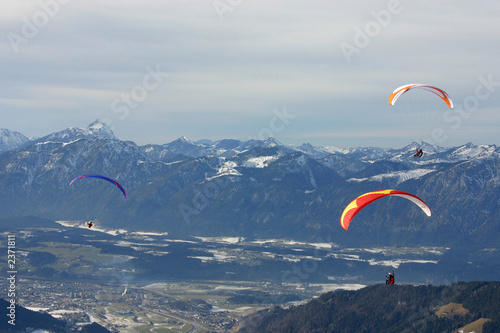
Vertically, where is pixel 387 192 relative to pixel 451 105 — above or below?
below

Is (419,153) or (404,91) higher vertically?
(404,91)

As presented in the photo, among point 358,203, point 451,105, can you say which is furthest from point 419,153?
point 358,203

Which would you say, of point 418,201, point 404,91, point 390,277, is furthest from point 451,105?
point 390,277

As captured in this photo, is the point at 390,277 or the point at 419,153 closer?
the point at 390,277

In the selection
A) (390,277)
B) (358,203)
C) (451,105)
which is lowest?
(390,277)

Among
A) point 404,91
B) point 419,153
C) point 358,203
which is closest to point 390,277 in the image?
point 358,203

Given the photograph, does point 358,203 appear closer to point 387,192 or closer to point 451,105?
point 387,192

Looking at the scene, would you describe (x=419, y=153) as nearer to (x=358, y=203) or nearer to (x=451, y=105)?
(x=451, y=105)

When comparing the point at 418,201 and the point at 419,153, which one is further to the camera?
the point at 419,153

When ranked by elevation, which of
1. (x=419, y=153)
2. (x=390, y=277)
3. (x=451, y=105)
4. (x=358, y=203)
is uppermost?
(x=451, y=105)
